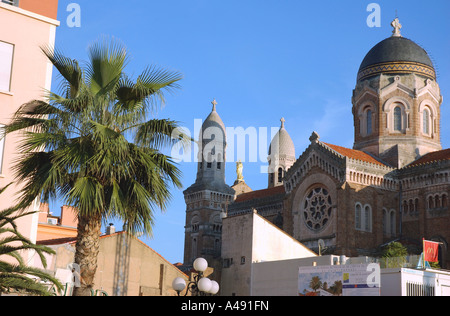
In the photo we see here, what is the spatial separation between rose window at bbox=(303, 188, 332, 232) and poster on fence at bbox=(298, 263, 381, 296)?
1945 centimetres

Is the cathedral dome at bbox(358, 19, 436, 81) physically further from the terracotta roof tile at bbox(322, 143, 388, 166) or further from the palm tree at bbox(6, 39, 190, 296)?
the palm tree at bbox(6, 39, 190, 296)

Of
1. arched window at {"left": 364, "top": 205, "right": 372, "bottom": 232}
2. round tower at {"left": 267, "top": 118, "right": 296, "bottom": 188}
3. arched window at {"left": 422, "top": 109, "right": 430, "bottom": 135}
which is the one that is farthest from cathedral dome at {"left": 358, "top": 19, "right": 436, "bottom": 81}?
round tower at {"left": 267, "top": 118, "right": 296, "bottom": 188}

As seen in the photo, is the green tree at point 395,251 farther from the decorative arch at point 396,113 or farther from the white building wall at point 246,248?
the decorative arch at point 396,113

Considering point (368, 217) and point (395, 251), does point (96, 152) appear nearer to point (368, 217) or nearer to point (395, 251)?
point (395, 251)

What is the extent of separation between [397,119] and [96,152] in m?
43.9

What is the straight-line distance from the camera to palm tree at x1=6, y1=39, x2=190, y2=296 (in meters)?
15.2

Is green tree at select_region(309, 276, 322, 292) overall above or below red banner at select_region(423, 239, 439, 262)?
below

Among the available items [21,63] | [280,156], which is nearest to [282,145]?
[280,156]

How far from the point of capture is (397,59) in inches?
2210

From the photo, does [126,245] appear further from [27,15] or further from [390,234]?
[390,234]

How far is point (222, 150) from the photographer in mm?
76750

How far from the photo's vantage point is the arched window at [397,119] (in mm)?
55688
